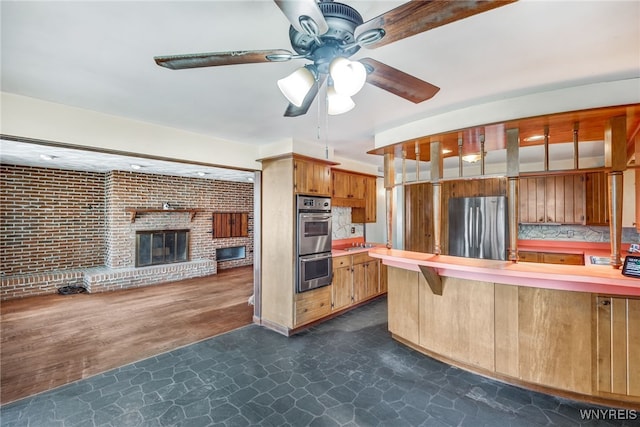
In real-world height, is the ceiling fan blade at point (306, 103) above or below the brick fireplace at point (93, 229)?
above

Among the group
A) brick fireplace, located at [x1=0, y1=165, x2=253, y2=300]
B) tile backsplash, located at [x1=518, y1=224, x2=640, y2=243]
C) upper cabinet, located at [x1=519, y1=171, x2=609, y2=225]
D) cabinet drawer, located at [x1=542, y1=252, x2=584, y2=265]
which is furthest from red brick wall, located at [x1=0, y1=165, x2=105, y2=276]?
tile backsplash, located at [x1=518, y1=224, x2=640, y2=243]

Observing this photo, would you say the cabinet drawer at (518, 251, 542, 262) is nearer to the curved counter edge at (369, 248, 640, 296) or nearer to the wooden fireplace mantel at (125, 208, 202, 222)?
the curved counter edge at (369, 248, 640, 296)

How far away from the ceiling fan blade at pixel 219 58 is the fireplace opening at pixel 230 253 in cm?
692

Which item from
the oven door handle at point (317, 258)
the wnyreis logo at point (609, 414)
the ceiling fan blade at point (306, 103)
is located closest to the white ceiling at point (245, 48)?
the ceiling fan blade at point (306, 103)

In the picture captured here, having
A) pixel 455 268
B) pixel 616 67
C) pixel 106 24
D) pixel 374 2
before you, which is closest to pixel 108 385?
pixel 106 24

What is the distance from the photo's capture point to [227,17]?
1.47 meters

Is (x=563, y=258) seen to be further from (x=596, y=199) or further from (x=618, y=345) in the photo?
(x=618, y=345)

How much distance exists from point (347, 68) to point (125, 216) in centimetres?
642

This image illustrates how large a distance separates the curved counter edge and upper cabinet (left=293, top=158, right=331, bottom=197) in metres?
1.46

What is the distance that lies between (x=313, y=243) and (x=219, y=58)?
114 inches

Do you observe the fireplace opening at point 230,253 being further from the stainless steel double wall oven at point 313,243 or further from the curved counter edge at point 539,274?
the curved counter edge at point 539,274

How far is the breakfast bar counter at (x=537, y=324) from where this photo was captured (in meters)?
2.21

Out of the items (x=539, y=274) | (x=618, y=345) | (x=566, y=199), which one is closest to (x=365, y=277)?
(x=539, y=274)

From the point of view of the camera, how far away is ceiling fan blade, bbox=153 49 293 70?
1253mm
